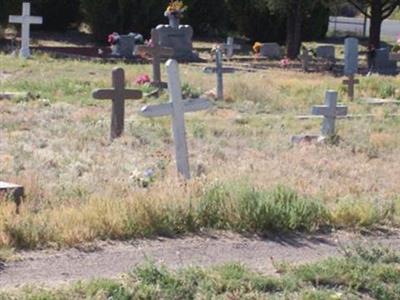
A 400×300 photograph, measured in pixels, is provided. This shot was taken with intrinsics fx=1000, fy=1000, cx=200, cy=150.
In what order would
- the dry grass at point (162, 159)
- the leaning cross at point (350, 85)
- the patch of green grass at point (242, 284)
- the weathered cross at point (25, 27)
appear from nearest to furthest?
the patch of green grass at point (242, 284)
the dry grass at point (162, 159)
the leaning cross at point (350, 85)
the weathered cross at point (25, 27)

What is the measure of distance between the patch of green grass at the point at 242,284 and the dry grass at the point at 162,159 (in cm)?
111

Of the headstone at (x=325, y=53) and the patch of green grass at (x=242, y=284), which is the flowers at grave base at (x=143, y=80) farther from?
the patch of green grass at (x=242, y=284)

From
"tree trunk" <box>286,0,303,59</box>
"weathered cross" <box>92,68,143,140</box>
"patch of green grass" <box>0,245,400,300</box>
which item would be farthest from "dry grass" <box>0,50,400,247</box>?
"tree trunk" <box>286,0,303,59</box>

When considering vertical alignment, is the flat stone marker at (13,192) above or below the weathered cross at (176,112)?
below

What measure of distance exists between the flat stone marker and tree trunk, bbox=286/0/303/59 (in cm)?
2756

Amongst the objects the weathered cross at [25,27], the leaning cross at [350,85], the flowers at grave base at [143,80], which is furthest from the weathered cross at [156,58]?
the weathered cross at [25,27]

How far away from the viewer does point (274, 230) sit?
735 centimetres

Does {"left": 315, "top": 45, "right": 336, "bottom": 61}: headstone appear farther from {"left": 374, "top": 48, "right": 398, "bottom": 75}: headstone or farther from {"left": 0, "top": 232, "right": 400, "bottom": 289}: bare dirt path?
{"left": 0, "top": 232, "right": 400, "bottom": 289}: bare dirt path

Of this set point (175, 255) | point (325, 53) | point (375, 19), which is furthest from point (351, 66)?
point (375, 19)

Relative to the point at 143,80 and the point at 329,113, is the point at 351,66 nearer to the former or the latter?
the point at 143,80

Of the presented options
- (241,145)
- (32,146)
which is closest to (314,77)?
(241,145)

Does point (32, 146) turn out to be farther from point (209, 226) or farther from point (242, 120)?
point (209, 226)

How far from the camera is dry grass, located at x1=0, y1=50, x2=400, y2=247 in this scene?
23.8ft

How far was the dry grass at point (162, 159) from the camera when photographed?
23.8 feet
